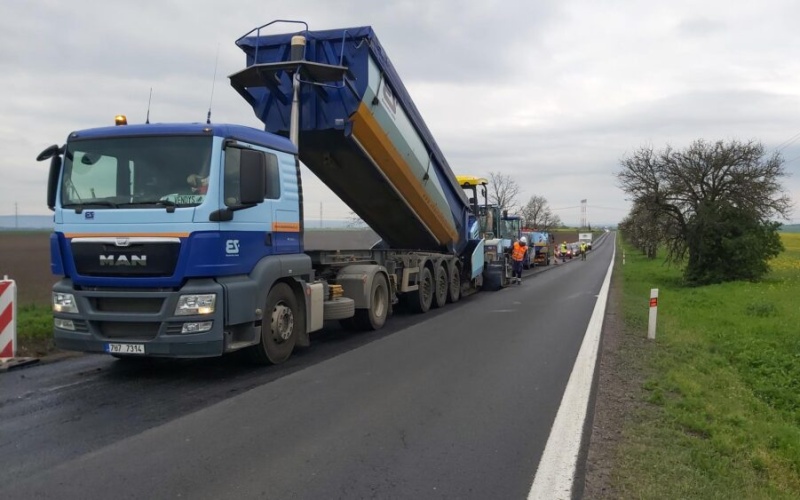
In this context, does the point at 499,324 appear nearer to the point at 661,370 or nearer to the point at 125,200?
the point at 661,370

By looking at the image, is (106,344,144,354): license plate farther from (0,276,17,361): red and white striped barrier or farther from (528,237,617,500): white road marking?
(528,237,617,500): white road marking

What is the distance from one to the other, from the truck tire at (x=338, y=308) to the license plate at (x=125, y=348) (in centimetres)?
305

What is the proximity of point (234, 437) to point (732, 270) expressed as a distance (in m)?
23.9

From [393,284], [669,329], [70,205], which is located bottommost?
[669,329]

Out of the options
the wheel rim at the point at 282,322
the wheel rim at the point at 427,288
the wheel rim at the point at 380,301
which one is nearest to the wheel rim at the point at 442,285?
the wheel rim at the point at 427,288

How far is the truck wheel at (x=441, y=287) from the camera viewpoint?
15.0 meters

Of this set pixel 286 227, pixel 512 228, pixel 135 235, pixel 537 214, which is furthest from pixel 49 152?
pixel 537 214

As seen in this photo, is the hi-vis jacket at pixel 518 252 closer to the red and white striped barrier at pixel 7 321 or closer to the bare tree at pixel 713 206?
the bare tree at pixel 713 206

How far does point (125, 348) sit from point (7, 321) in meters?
2.31

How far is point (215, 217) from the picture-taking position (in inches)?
266

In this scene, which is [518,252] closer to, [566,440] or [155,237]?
[155,237]

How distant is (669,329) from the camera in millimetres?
11891

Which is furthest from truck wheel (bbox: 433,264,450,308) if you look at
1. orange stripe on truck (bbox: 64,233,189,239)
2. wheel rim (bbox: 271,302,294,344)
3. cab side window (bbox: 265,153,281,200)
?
orange stripe on truck (bbox: 64,233,189,239)

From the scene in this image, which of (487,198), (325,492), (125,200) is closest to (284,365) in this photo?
(125,200)
